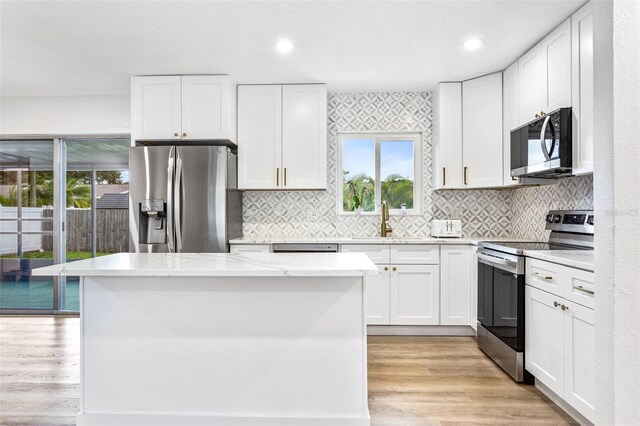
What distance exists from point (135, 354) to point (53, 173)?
11.2 feet

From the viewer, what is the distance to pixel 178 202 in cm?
334

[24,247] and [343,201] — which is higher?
[343,201]

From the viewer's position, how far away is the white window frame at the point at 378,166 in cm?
412

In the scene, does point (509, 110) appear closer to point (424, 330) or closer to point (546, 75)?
point (546, 75)

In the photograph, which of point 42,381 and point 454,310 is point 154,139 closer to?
point 42,381

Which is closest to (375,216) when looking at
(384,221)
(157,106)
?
(384,221)

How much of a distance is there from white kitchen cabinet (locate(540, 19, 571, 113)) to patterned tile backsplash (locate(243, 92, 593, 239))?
1370 millimetres

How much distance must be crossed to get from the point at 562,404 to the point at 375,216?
2361 mm

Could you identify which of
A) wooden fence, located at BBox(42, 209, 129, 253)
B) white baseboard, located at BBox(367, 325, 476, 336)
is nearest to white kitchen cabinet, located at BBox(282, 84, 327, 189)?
white baseboard, located at BBox(367, 325, 476, 336)

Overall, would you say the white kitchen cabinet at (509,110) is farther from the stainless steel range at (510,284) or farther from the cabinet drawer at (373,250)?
the cabinet drawer at (373,250)

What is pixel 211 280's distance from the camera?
1.93m

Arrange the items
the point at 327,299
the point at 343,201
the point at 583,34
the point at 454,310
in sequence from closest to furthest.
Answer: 1. the point at 327,299
2. the point at 583,34
3. the point at 454,310
4. the point at 343,201

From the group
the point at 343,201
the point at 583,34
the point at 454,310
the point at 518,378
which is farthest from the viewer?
the point at 343,201

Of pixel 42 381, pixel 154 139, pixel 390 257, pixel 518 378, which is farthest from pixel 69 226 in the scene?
pixel 518 378
